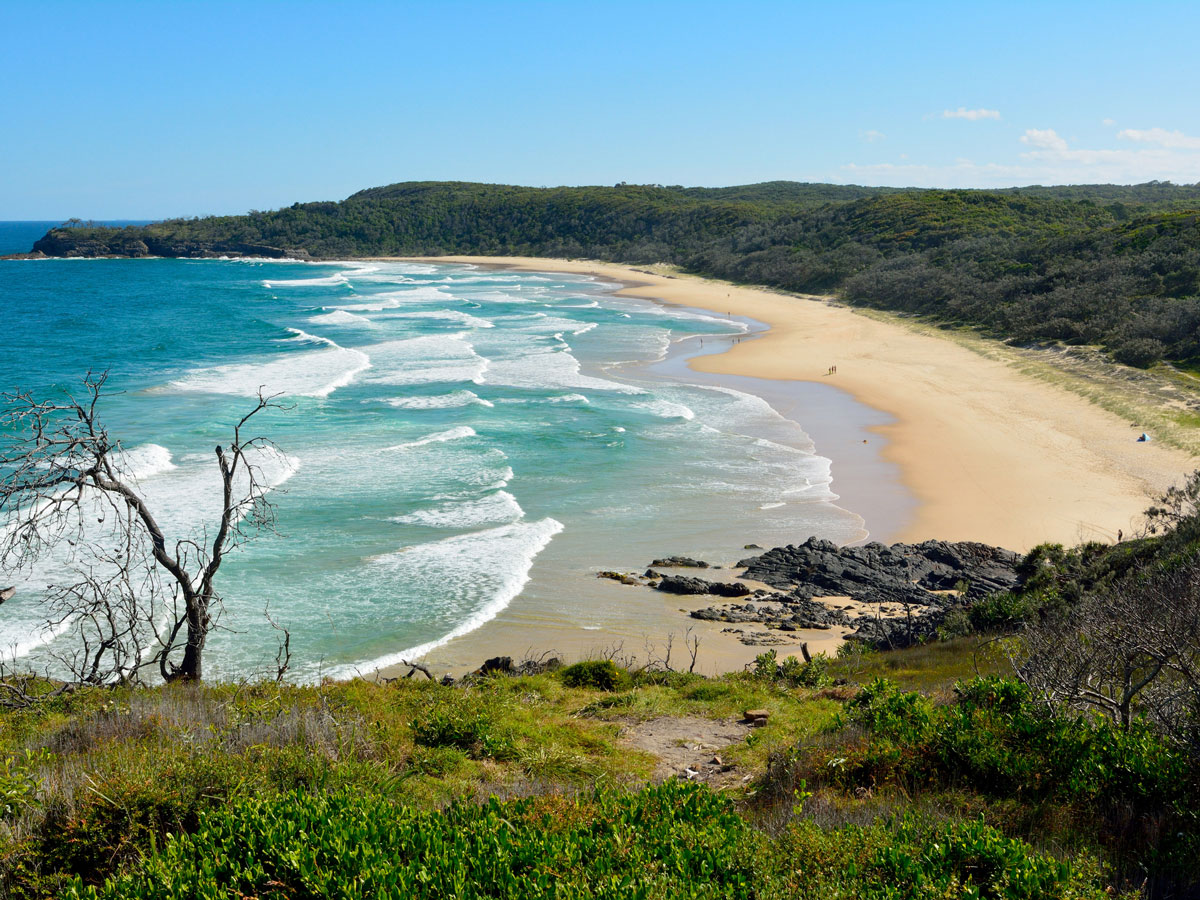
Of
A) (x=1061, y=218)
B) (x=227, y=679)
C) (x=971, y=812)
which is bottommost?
(x=227, y=679)

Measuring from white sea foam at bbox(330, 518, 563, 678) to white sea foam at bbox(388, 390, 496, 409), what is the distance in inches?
503

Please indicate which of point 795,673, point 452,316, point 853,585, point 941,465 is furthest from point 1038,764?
point 452,316

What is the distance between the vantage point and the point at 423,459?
23328 mm

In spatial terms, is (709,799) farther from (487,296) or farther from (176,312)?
(487,296)

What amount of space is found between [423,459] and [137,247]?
378 feet

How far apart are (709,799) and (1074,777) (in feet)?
7.62

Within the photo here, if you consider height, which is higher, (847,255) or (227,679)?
(847,255)

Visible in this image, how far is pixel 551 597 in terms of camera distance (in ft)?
48.8

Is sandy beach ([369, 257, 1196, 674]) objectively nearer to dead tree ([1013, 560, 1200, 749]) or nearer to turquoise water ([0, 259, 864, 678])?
turquoise water ([0, 259, 864, 678])

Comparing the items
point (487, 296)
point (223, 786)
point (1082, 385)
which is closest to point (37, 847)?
point (223, 786)

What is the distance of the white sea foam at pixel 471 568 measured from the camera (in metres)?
14.3

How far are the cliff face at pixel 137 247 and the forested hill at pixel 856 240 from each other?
29 cm

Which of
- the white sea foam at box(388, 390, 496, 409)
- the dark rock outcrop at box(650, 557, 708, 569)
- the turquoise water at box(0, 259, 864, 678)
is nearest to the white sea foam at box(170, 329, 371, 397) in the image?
the turquoise water at box(0, 259, 864, 678)

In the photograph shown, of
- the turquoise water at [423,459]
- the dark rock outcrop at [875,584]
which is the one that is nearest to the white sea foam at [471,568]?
the turquoise water at [423,459]
